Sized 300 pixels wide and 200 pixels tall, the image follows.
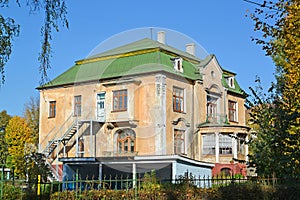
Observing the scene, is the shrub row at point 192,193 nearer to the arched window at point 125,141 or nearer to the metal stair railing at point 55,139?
the arched window at point 125,141

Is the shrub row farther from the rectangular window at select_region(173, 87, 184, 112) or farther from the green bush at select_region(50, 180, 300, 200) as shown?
the rectangular window at select_region(173, 87, 184, 112)

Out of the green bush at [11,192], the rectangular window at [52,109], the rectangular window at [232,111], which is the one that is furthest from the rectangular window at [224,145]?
the green bush at [11,192]

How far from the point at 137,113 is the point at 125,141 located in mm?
2277

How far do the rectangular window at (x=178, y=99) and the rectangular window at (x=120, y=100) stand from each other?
10.8 ft

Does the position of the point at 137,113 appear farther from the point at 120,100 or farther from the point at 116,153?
the point at 116,153

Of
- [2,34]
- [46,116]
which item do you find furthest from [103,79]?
[2,34]

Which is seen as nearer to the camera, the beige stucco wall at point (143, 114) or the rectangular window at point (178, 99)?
the beige stucco wall at point (143, 114)

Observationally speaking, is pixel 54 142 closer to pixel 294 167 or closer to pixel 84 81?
pixel 84 81

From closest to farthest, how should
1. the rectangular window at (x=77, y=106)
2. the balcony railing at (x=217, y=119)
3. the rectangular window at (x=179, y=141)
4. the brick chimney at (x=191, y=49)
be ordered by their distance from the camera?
the rectangular window at (x=179, y=141) → the rectangular window at (x=77, y=106) → the balcony railing at (x=217, y=119) → the brick chimney at (x=191, y=49)

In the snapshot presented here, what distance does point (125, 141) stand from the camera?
31.3 m

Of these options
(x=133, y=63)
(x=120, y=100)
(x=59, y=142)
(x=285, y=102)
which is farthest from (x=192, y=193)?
(x=59, y=142)

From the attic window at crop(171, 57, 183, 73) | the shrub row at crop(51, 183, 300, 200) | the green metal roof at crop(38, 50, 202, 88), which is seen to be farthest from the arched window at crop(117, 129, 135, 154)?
the shrub row at crop(51, 183, 300, 200)

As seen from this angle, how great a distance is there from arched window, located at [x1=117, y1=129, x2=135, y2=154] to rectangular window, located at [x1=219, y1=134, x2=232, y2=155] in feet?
21.0

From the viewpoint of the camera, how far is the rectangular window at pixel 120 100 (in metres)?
30.7
